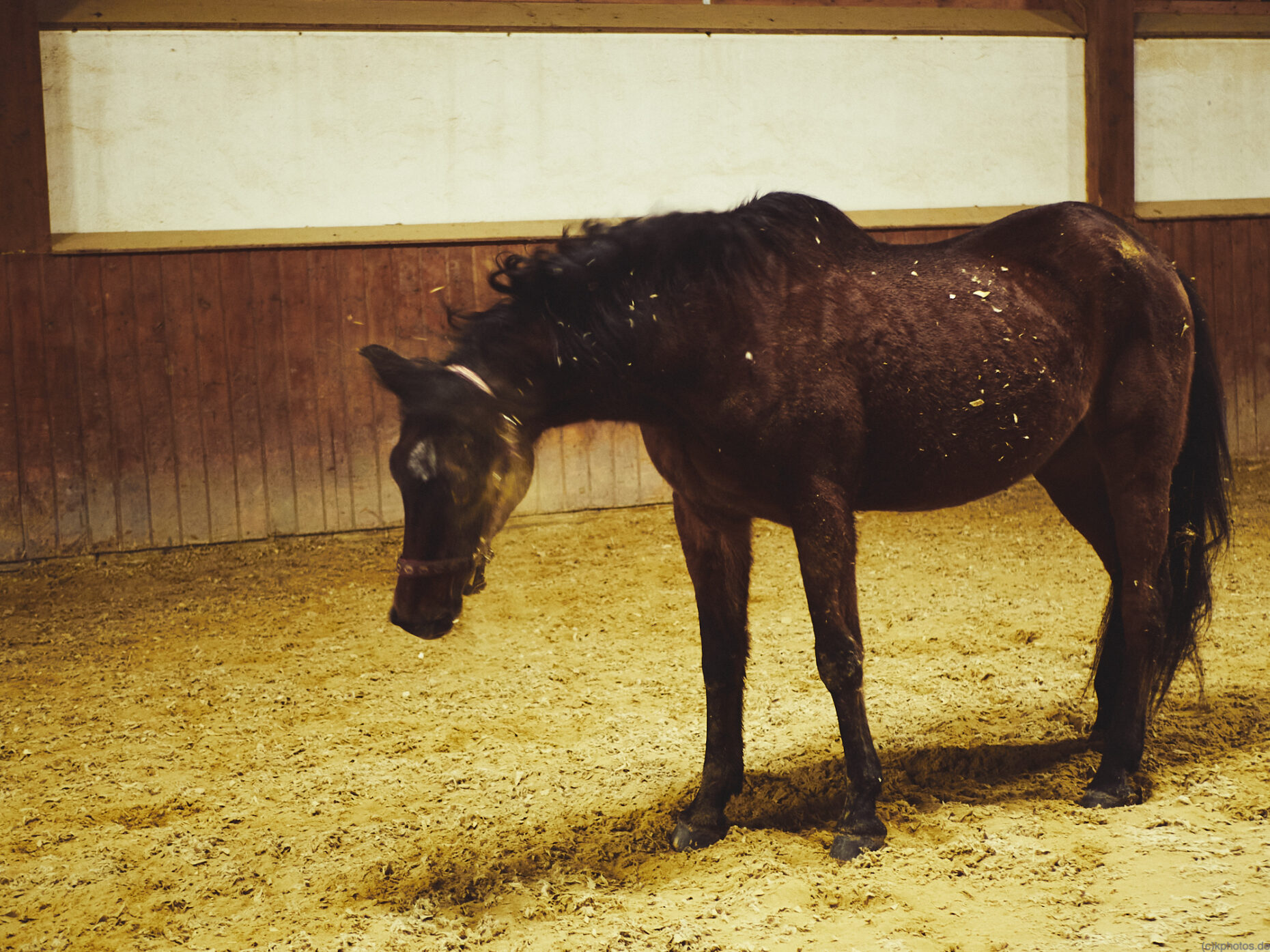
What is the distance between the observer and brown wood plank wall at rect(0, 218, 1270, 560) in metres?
5.91

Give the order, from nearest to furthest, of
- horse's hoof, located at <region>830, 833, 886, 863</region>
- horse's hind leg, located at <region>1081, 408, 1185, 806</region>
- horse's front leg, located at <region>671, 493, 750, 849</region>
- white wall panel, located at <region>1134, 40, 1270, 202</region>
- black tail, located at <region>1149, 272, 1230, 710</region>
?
horse's hoof, located at <region>830, 833, 886, 863</region>
horse's front leg, located at <region>671, 493, 750, 849</region>
horse's hind leg, located at <region>1081, 408, 1185, 806</region>
black tail, located at <region>1149, 272, 1230, 710</region>
white wall panel, located at <region>1134, 40, 1270, 202</region>

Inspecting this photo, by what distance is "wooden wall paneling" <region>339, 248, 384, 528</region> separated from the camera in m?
6.36

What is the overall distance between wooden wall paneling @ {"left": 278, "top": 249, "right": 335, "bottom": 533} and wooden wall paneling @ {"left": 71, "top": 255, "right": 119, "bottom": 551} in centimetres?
108

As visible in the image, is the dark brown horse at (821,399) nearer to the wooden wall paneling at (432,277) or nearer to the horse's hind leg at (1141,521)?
the horse's hind leg at (1141,521)

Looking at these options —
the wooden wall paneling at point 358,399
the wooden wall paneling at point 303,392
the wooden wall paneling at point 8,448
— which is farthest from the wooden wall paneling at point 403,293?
the wooden wall paneling at point 8,448

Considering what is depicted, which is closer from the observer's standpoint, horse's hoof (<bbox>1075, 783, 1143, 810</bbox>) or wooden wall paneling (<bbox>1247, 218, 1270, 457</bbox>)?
horse's hoof (<bbox>1075, 783, 1143, 810</bbox>)

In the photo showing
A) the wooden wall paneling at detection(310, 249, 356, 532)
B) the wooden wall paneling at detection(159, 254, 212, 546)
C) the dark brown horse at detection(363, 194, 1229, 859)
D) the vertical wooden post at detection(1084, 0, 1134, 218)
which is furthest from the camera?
the vertical wooden post at detection(1084, 0, 1134, 218)

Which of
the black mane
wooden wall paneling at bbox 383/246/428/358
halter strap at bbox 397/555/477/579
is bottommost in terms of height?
halter strap at bbox 397/555/477/579

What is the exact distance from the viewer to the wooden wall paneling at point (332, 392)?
20.7ft

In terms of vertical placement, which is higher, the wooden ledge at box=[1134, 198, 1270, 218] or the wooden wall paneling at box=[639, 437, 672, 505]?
the wooden ledge at box=[1134, 198, 1270, 218]

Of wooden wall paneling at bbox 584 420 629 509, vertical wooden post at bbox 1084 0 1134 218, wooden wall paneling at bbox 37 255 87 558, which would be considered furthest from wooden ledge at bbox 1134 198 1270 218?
wooden wall paneling at bbox 37 255 87 558

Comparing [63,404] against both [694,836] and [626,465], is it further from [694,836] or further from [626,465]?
[694,836]

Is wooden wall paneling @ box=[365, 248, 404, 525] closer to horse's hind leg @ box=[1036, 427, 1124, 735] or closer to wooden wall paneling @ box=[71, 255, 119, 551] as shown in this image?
wooden wall paneling @ box=[71, 255, 119, 551]

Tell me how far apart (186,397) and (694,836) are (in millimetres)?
4972
